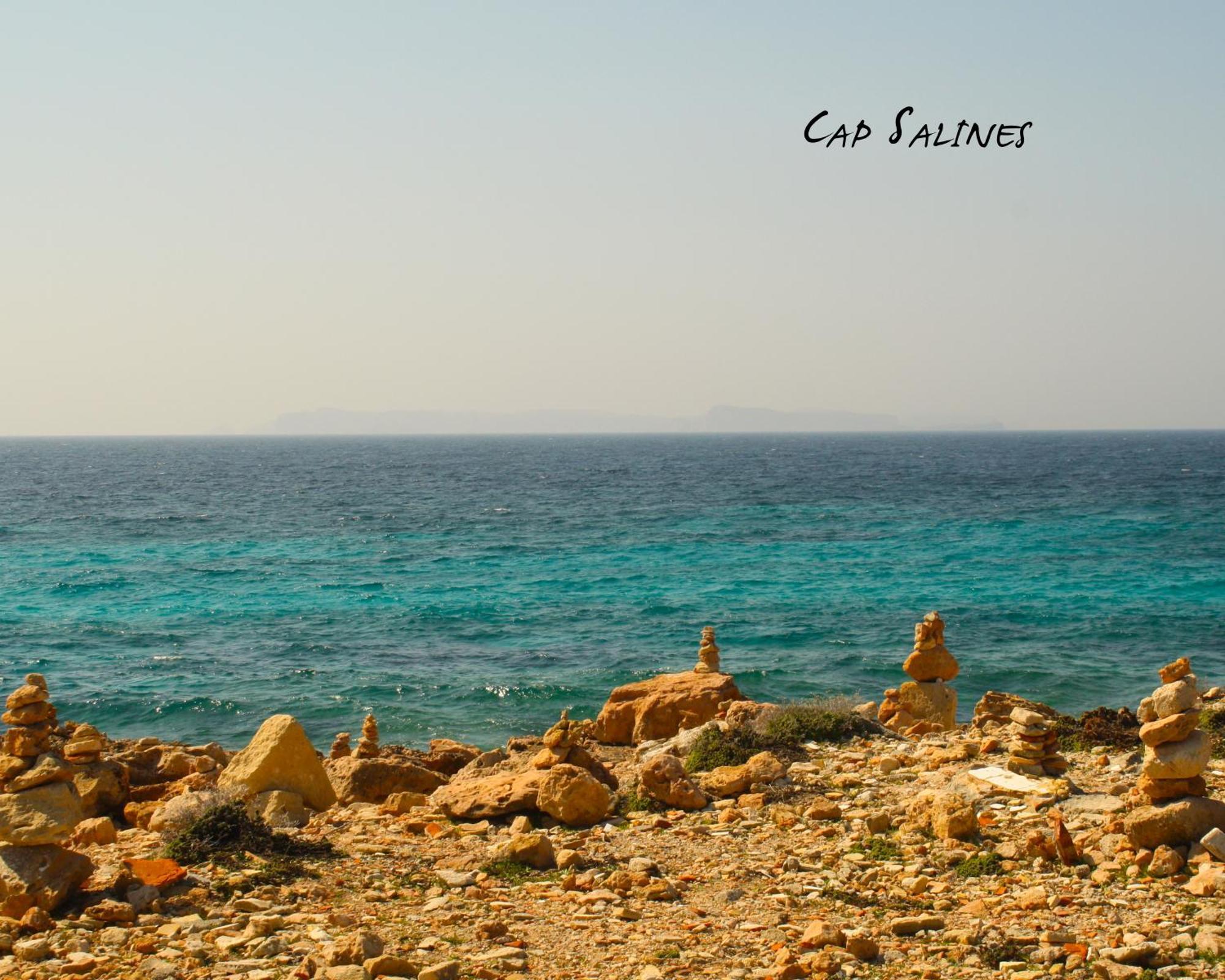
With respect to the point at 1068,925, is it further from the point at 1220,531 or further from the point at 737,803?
the point at 1220,531

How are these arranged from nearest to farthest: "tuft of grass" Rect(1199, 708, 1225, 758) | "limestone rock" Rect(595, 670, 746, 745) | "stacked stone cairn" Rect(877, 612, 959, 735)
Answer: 1. "tuft of grass" Rect(1199, 708, 1225, 758)
2. "limestone rock" Rect(595, 670, 746, 745)
3. "stacked stone cairn" Rect(877, 612, 959, 735)

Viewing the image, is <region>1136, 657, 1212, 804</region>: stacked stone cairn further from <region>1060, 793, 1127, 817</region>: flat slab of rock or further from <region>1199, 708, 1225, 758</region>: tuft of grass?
<region>1199, 708, 1225, 758</region>: tuft of grass

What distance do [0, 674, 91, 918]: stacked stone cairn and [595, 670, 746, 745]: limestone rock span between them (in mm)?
10513

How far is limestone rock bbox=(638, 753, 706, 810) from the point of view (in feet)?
44.6

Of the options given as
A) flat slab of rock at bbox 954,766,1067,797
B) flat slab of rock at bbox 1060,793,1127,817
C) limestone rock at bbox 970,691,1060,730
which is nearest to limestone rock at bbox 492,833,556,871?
flat slab of rock at bbox 954,766,1067,797

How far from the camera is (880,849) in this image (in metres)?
11.6

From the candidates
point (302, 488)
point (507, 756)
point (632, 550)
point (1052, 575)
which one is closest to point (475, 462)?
point (302, 488)

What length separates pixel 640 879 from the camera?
10891mm

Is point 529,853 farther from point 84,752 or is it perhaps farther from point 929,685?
point 929,685

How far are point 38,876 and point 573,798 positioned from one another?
226 inches

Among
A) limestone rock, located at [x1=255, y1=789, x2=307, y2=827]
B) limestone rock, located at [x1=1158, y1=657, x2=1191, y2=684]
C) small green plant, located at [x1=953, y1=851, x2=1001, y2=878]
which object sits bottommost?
limestone rock, located at [x1=255, y1=789, x2=307, y2=827]

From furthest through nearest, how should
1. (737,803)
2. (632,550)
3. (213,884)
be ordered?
(632,550) < (737,803) < (213,884)

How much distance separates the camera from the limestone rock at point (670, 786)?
535 inches

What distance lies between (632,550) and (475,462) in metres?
110
